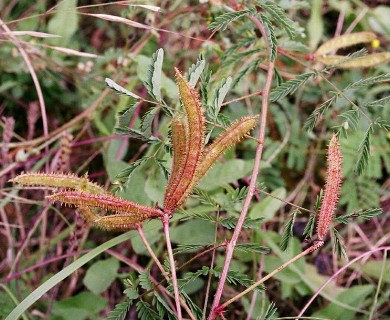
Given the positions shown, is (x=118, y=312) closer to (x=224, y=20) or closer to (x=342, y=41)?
(x=224, y=20)

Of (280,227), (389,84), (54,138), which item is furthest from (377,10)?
(54,138)

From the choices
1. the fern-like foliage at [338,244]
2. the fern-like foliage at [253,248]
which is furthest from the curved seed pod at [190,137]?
the fern-like foliage at [338,244]

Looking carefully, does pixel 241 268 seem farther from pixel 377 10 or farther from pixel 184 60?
pixel 377 10

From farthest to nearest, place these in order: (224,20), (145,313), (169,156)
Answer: (169,156) → (224,20) → (145,313)

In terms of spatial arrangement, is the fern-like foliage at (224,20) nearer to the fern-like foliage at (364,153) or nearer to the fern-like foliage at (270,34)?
the fern-like foliage at (270,34)

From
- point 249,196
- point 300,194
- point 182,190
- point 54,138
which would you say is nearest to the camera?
point 182,190

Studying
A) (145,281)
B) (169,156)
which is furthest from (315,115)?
(145,281)
